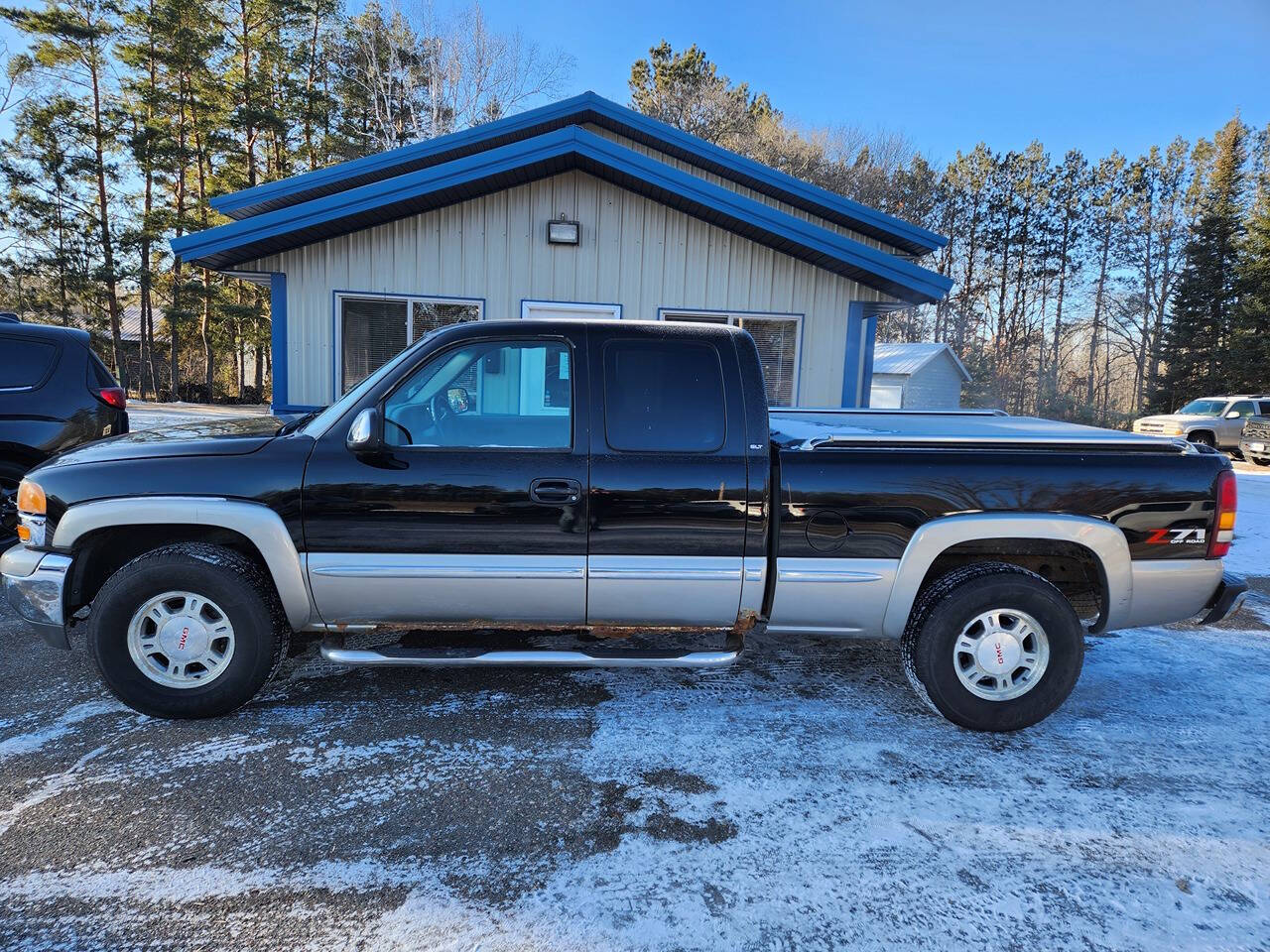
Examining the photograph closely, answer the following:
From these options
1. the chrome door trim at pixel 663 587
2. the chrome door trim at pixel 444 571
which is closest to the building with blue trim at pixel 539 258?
the chrome door trim at pixel 444 571

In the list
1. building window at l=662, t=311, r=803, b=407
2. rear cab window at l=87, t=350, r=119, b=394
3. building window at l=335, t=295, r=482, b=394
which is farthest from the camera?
building window at l=662, t=311, r=803, b=407

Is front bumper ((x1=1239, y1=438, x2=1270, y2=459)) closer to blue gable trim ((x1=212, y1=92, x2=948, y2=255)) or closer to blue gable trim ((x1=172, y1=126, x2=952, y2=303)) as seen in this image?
blue gable trim ((x1=212, y1=92, x2=948, y2=255))

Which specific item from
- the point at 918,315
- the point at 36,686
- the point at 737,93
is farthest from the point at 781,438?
the point at 918,315

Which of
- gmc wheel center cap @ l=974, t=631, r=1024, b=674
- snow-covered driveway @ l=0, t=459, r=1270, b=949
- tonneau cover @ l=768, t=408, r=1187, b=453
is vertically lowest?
snow-covered driveway @ l=0, t=459, r=1270, b=949

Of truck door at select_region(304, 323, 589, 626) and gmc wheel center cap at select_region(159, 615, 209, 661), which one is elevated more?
truck door at select_region(304, 323, 589, 626)

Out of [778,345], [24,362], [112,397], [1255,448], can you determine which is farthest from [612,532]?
[1255,448]

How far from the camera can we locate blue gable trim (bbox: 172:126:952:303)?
8.22 meters

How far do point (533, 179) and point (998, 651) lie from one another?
26.5ft

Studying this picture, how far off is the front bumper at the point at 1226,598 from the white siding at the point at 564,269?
653 cm

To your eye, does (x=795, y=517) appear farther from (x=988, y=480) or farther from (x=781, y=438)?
(x=988, y=480)

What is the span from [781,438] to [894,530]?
0.71 metres

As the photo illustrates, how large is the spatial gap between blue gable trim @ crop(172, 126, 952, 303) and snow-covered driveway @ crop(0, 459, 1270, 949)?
575 cm

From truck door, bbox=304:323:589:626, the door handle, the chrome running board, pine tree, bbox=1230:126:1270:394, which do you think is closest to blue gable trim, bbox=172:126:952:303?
truck door, bbox=304:323:589:626

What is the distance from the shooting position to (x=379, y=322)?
9.24 meters
